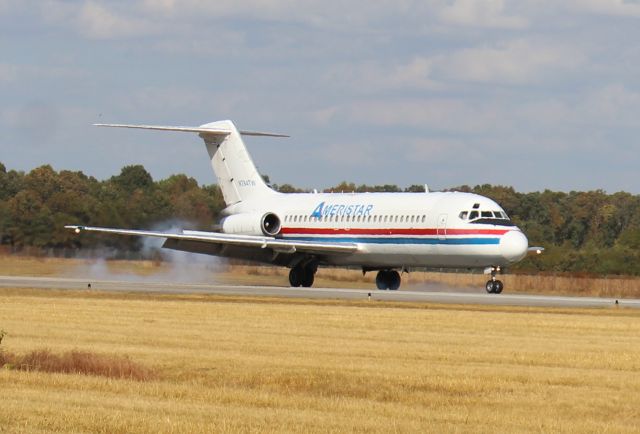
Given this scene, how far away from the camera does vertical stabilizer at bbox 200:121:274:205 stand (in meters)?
60.1

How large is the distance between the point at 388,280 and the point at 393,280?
207 millimetres

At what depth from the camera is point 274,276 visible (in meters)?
64.5

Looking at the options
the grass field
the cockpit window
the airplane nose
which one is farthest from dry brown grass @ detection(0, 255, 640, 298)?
the grass field

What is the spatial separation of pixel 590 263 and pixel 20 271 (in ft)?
92.3

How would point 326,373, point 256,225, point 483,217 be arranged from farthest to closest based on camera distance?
point 256,225 → point 483,217 → point 326,373

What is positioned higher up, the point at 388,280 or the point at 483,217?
the point at 483,217

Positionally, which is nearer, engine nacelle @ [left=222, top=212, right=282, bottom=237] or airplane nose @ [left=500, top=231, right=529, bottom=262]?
airplane nose @ [left=500, top=231, right=529, bottom=262]

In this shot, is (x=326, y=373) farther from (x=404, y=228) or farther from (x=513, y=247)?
(x=404, y=228)

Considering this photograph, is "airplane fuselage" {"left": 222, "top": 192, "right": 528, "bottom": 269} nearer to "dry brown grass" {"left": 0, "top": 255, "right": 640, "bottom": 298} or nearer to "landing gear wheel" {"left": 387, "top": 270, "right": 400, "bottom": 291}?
"landing gear wheel" {"left": 387, "top": 270, "right": 400, "bottom": 291}

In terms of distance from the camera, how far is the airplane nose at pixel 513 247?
1906 inches

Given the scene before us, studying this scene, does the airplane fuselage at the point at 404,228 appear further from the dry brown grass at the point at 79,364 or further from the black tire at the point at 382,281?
the dry brown grass at the point at 79,364

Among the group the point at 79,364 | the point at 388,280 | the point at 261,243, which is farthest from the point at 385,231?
the point at 79,364

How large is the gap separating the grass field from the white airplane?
1485 centimetres

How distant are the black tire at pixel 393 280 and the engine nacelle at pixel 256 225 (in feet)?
16.9
